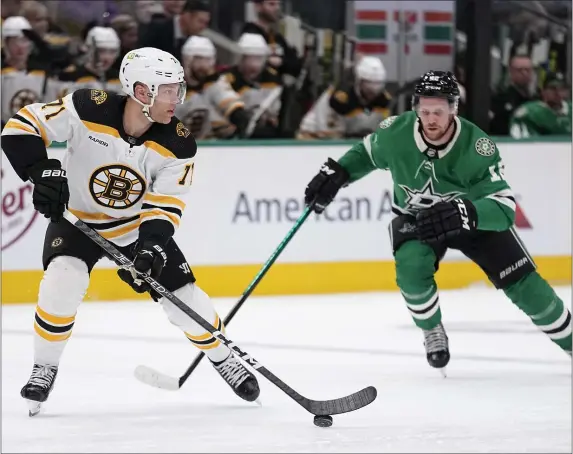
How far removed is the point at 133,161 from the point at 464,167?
3.73 ft

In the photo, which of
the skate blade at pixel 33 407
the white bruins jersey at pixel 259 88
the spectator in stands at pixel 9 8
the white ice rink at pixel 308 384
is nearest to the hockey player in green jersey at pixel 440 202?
the white ice rink at pixel 308 384

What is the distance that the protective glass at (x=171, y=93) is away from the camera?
3066mm

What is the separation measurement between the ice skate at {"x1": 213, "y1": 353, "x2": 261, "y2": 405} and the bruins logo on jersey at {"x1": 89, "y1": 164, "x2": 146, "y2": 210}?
594 millimetres

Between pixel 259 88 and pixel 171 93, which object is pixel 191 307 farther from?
pixel 259 88

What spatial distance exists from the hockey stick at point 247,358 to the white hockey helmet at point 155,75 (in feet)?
1.37

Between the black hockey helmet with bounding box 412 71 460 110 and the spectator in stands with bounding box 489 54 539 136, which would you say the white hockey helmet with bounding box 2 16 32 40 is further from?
the black hockey helmet with bounding box 412 71 460 110

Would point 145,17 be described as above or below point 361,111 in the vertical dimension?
above

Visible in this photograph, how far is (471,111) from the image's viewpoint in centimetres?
644

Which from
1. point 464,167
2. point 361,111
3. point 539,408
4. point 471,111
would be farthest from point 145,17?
point 539,408

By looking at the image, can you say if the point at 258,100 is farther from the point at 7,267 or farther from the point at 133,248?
the point at 133,248

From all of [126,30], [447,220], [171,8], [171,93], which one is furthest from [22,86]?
[171,93]

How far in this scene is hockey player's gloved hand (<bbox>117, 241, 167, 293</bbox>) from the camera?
127 inches

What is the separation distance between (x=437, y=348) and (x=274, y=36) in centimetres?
252

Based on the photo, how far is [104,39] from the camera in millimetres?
5789
